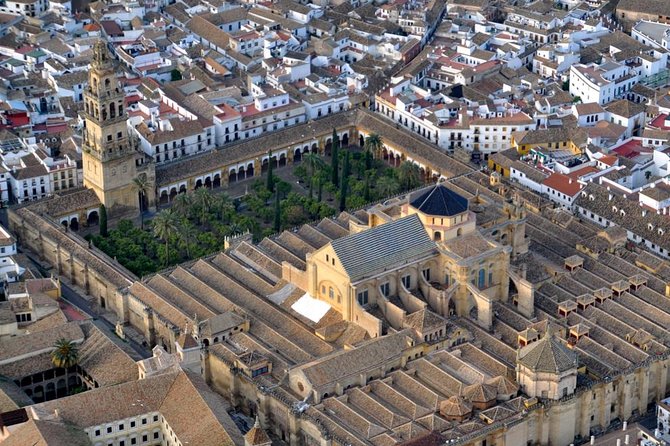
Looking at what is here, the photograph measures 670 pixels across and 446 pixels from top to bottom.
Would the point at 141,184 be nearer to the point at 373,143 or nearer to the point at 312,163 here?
the point at 312,163

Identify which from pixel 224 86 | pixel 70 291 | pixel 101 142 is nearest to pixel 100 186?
pixel 101 142

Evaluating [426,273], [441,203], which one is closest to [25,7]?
[441,203]

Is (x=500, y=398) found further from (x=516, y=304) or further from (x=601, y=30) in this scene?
(x=601, y=30)

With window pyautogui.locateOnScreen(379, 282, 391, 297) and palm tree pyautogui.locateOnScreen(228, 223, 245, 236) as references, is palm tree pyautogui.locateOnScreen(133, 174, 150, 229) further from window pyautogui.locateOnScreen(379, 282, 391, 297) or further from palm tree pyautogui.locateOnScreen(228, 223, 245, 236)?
window pyautogui.locateOnScreen(379, 282, 391, 297)

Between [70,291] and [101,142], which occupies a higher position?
[101,142]

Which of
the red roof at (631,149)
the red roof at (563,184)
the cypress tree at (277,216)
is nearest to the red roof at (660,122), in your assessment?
the red roof at (631,149)

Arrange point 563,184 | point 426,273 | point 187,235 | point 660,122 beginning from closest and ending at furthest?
point 426,273 < point 187,235 < point 563,184 < point 660,122
